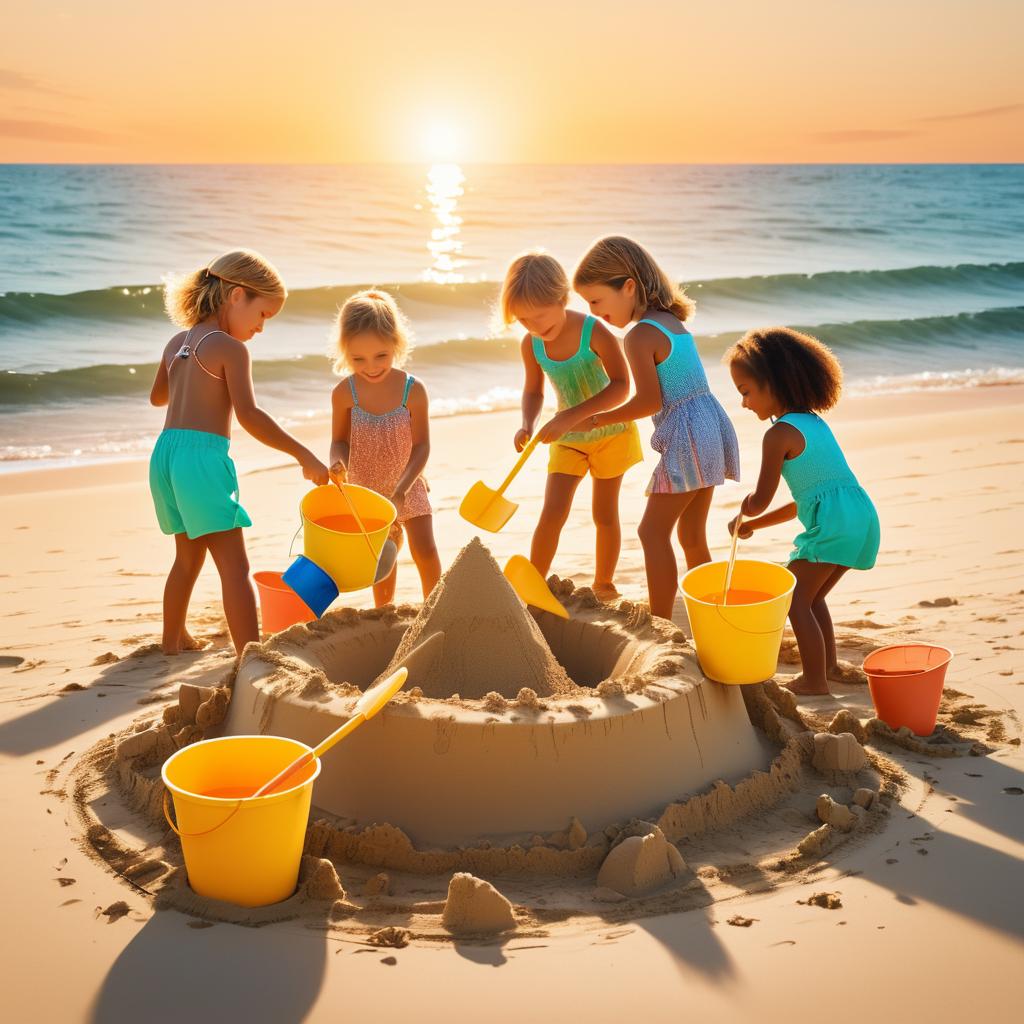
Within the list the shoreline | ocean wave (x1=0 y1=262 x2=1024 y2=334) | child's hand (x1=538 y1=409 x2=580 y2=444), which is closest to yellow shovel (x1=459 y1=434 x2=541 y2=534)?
child's hand (x1=538 y1=409 x2=580 y2=444)

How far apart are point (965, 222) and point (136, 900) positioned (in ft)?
103

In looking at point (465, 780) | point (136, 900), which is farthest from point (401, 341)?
point (136, 900)

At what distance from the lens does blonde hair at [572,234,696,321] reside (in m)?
3.88

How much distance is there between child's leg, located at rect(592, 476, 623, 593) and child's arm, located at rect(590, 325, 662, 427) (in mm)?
618

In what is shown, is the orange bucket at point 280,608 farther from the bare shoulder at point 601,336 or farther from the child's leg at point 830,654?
the child's leg at point 830,654

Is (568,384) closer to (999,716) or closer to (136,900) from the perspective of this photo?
(999,716)

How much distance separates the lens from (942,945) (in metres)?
2.27

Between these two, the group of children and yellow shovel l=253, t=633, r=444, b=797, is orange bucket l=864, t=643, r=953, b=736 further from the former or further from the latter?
yellow shovel l=253, t=633, r=444, b=797

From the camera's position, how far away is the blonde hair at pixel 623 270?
3879 mm

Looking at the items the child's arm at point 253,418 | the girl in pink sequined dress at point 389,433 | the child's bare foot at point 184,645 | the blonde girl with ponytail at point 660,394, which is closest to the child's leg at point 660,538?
the blonde girl with ponytail at point 660,394

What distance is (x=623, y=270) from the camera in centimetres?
388

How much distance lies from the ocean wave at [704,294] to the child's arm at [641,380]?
984 cm

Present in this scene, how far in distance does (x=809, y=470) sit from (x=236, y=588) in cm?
187

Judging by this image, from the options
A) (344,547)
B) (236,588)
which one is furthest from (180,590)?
(344,547)
